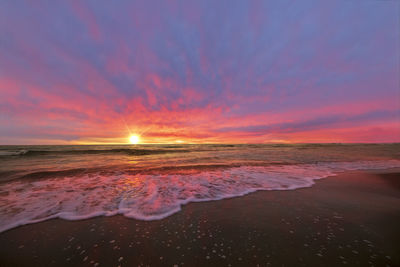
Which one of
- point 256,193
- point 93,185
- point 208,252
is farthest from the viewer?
point 93,185

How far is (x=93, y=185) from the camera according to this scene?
7605 mm

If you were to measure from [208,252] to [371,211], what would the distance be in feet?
18.4

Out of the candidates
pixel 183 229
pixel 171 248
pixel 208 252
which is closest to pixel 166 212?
pixel 183 229

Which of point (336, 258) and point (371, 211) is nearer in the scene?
point (336, 258)

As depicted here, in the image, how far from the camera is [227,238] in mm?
3350

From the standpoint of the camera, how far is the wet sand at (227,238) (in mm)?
2756

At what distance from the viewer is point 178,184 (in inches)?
307

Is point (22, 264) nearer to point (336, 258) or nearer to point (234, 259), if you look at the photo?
point (234, 259)

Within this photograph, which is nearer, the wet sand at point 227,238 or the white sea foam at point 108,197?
the wet sand at point 227,238

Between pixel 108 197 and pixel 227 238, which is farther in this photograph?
pixel 108 197

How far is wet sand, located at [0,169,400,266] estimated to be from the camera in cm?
276

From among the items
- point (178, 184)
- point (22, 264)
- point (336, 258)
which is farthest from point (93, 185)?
point (336, 258)

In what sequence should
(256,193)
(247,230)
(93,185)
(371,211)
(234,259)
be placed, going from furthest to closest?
1. (93,185)
2. (256,193)
3. (371,211)
4. (247,230)
5. (234,259)

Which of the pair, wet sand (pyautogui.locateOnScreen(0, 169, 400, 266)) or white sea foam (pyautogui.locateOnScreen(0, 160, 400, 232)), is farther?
white sea foam (pyautogui.locateOnScreen(0, 160, 400, 232))
